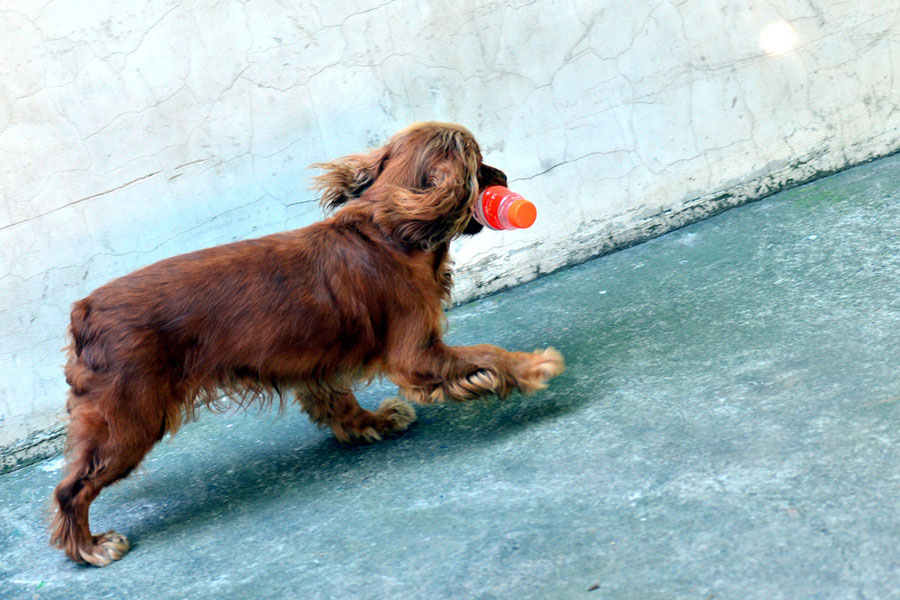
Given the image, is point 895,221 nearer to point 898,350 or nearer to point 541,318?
point 898,350

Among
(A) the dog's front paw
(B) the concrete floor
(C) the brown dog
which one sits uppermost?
(C) the brown dog

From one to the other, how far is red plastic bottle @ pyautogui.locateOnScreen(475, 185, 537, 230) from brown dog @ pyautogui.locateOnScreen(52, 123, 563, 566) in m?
0.08

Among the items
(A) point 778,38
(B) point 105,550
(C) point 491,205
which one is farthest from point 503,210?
(A) point 778,38

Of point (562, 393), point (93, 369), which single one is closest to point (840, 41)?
point (562, 393)

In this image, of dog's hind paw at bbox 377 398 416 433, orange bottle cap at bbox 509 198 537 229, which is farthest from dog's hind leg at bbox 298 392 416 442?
orange bottle cap at bbox 509 198 537 229

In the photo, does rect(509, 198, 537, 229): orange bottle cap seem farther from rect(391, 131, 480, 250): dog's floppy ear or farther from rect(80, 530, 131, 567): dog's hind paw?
rect(80, 530, 131, 567): dog's hind paw

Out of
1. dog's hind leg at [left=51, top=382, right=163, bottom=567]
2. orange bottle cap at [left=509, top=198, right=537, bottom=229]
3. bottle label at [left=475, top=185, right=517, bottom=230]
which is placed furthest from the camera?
bottle label at [left=475, top=185, right=517, bottom=230]

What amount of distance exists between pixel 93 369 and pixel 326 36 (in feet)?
7.00

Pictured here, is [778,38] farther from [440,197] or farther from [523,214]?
[440,197]

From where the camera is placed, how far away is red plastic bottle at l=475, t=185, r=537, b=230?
322 cm

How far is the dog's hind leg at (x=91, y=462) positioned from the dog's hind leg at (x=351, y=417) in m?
0.72

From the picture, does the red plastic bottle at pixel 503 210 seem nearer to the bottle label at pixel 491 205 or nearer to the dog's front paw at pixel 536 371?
the bottle label at pixel 491 205

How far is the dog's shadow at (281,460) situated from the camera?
10.7ft

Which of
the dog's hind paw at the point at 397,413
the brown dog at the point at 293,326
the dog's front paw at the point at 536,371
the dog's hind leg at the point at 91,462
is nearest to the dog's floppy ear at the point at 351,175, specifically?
the brown dog at the point at 293,326
